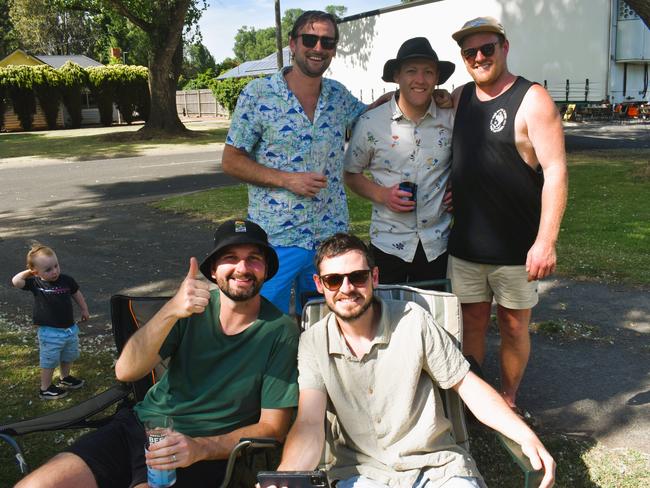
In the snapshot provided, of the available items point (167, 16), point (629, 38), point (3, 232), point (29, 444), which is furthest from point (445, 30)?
point (29, 444)

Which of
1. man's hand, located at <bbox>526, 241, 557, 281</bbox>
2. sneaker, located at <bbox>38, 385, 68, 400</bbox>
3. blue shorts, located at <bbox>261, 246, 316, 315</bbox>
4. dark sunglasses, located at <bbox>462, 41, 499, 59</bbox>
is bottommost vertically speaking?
sneaker, located at <bbox>38, 385, 68, 400</bbox>

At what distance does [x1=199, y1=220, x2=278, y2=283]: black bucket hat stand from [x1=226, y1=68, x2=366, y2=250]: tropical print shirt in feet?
2.36

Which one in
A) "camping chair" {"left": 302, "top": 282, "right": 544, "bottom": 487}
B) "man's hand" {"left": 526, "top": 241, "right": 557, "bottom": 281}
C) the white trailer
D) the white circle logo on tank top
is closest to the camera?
"camping chair" {"left": 302, "top": 282, "right": 544, "bottom": 487}

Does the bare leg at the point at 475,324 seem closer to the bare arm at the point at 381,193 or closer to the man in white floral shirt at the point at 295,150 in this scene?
the bare arm at the point at 381,193

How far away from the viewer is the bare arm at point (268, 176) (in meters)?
3.44

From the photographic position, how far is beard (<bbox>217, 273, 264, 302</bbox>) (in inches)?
108

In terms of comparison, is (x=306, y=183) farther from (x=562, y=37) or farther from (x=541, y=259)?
(x=562, y=37)

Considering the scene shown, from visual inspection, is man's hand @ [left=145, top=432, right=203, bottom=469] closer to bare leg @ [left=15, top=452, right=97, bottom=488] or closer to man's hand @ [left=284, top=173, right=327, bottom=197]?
bare leg @ [left=15, top=452, right=97, bottom=488]

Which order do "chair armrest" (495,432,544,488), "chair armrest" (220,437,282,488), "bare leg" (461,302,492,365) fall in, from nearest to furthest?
"chair armrest" (495,432,544,488), "chair armrest" (220,437,282,488), "bare leg" (461,302,492,365)

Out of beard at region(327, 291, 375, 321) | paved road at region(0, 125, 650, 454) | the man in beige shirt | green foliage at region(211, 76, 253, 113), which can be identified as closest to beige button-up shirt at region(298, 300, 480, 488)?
the man in beige shirt

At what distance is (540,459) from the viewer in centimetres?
233

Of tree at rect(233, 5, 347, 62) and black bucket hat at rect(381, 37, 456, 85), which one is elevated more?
tree at rect(233, 5, 347, 62)

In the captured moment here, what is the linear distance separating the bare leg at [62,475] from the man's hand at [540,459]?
170cm

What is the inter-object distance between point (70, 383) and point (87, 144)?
21.6 m
